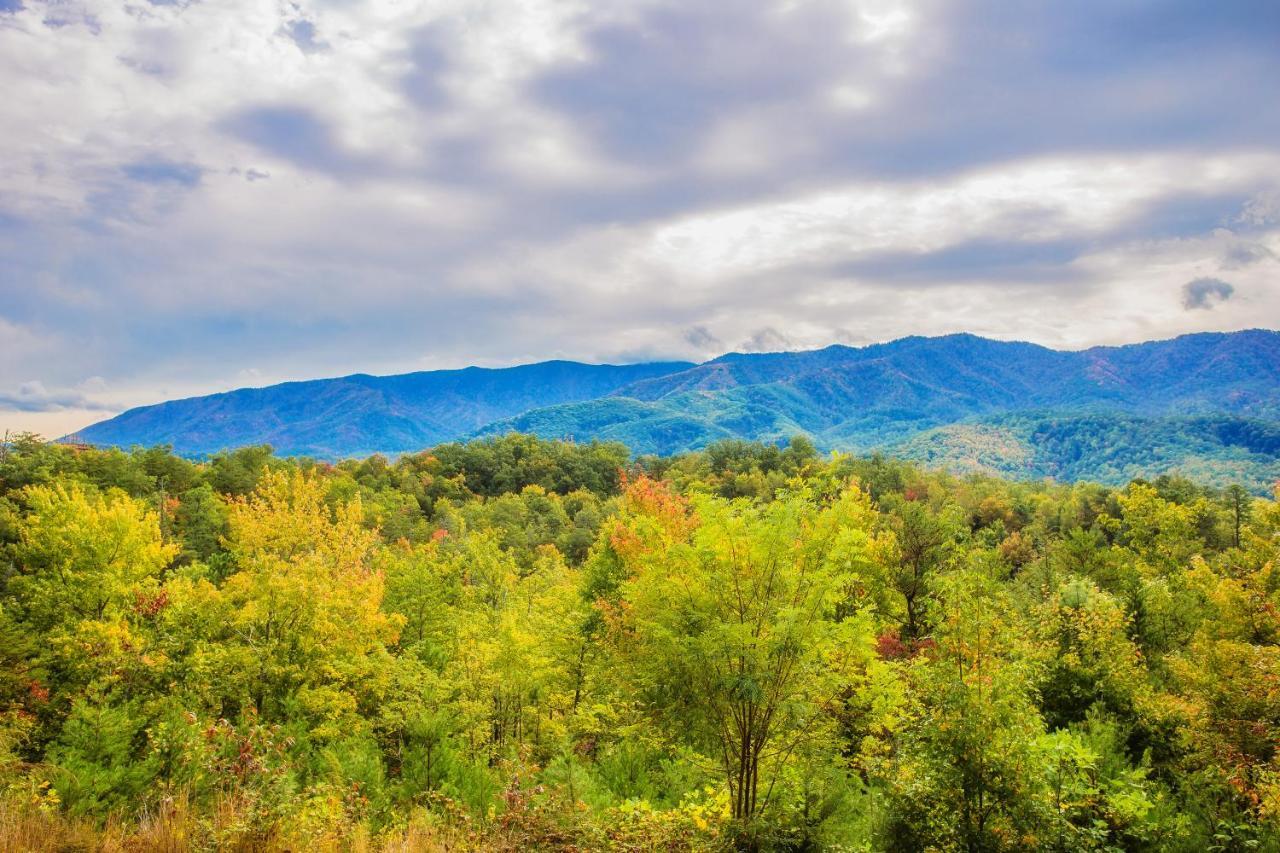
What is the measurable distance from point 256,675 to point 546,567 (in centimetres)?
2815

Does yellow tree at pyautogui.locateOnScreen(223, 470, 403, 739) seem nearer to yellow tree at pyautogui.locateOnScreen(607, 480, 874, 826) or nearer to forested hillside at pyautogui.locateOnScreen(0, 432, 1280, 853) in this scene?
forested hillside at pyautogui.locateOnScreen(0, 432, 1280, 853)

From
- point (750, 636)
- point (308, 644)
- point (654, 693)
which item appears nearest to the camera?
point (750, 636)

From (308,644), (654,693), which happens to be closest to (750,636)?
(654,693)

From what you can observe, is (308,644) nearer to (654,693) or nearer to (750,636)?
(654,693)

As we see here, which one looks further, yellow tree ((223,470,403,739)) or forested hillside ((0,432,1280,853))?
yellow tree ((223,470,403,739))

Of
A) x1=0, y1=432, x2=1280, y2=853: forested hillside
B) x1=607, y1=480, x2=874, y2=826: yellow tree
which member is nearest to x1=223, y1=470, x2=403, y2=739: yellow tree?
x1=0, y1=432, x2=1280, y2=853: forested hillside

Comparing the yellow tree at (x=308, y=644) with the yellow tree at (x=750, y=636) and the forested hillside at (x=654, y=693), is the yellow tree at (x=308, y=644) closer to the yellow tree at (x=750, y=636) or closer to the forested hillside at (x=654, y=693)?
the forested hillside at (x=654, y=693)

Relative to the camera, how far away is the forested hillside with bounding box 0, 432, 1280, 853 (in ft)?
30.3

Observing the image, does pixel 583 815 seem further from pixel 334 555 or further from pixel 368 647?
pixel 334 555

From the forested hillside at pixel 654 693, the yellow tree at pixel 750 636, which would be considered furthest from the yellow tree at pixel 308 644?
the yellow tree at pixel 750 636

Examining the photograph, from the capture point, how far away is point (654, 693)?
1153 centimetres

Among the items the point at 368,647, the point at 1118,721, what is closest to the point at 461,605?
the point at 368,647

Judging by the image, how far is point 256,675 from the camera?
19.0 metres

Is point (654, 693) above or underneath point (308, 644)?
above
